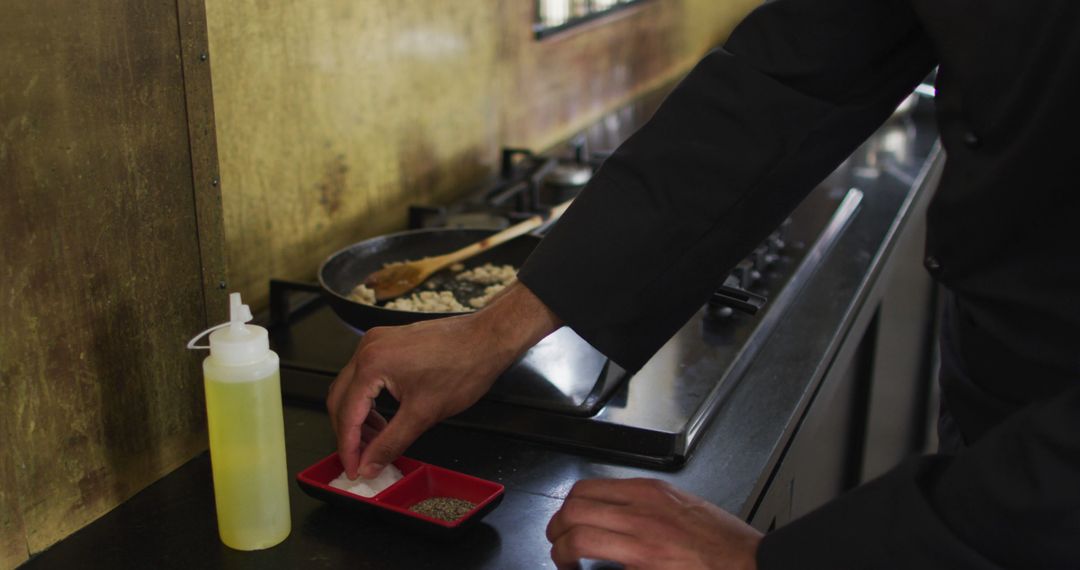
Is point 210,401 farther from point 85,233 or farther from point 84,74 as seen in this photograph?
point 84,74

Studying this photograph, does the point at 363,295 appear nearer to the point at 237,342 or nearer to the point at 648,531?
the point at 237,342

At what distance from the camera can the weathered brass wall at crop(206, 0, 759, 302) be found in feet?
5.30

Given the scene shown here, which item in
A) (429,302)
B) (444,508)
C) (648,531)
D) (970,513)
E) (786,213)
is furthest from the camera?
(429,302)

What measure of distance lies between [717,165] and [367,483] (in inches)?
21.4

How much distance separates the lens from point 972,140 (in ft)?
3.59

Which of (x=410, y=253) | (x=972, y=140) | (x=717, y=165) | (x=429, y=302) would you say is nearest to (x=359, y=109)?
(x=410, y=253)

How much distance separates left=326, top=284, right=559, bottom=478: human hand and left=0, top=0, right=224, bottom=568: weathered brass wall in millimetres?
207

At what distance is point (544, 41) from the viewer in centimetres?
257

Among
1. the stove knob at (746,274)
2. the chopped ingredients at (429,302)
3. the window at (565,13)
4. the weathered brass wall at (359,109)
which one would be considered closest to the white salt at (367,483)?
the chopped ingredients at (429,302)

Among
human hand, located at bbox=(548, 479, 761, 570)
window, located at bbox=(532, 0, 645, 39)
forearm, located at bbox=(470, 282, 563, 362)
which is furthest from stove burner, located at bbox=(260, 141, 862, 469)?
window, located at bbox=(532, 0, 645, 39)

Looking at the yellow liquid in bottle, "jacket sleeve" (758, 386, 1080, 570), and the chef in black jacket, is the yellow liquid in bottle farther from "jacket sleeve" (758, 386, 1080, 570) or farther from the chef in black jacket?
"jacket sleeve" (758, 386, 1080, 570)

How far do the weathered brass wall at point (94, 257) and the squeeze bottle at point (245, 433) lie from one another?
0.44 ft

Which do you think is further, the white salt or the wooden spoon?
the wooden spoon

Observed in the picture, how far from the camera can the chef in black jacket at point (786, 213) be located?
854 mm
